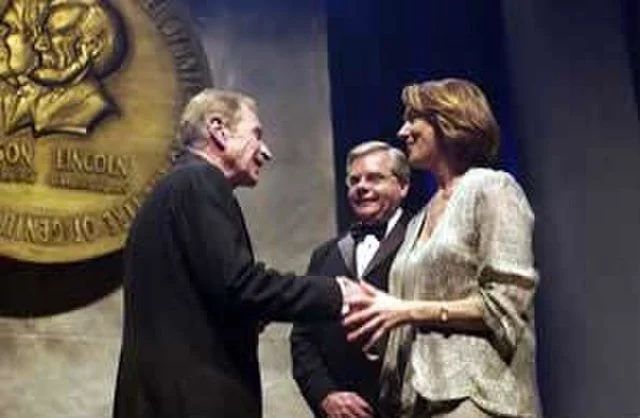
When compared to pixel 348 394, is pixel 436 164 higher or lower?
higher

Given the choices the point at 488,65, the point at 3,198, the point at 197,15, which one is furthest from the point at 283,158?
the point at 488,65

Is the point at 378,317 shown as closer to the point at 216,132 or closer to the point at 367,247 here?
the point at 216,132

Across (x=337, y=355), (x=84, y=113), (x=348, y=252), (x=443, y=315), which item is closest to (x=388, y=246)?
(x=348, y=252)

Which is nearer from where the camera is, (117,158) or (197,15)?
(117,158)

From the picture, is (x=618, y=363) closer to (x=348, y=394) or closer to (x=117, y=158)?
(x=348, y=394)

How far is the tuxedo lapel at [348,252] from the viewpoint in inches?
104

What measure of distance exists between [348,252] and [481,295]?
2.60ft

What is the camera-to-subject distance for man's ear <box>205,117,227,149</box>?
2.14 meters

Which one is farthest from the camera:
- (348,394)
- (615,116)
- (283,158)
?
(615,116)

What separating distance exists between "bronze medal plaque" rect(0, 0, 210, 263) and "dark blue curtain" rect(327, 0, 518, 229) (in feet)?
2.35

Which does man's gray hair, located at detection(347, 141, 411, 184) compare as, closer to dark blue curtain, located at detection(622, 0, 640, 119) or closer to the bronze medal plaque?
the bronze medal plaque

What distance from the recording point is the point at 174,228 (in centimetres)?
201

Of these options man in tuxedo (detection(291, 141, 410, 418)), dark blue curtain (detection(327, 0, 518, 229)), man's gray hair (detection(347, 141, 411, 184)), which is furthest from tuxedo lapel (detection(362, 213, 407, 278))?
dark blue curtain (detection(327, 0, 518, 229))

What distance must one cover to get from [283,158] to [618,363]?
1.13 m
